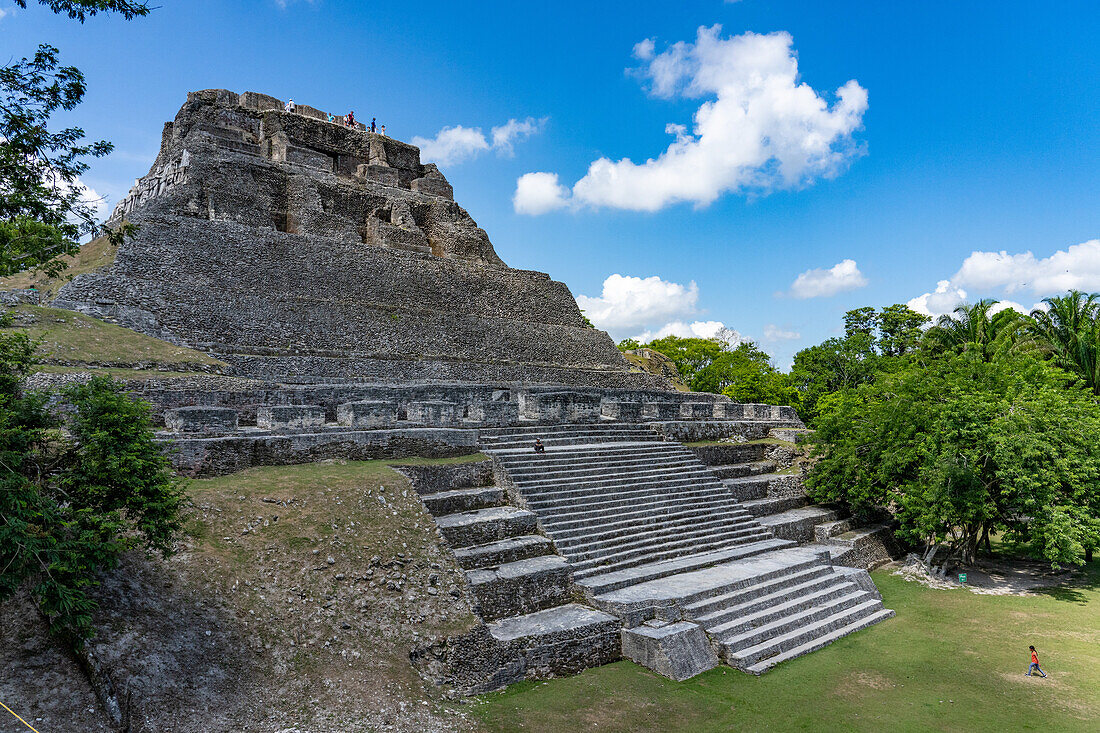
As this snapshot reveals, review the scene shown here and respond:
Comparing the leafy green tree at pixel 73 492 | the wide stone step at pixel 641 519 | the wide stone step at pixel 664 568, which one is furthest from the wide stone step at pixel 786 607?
the leafy green tree at pixel 73 492

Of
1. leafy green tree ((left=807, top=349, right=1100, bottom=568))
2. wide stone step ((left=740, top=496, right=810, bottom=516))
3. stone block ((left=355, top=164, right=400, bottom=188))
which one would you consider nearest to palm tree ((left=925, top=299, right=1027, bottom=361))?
leafy green tree ((left=807, top=349, right=1100, bottom=568))

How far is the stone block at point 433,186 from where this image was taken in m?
29.8

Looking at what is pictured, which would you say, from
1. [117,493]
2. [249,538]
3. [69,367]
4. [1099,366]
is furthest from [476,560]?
[1099,366]

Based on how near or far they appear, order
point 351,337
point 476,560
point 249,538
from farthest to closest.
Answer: point 351,337 < point 476,560 < point 249,538

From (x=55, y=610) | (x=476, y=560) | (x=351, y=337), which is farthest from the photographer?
(x=351, y=337)

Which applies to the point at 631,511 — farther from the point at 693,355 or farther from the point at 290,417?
the point at 693,355

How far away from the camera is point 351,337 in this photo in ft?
61.3

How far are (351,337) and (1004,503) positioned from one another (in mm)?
16618

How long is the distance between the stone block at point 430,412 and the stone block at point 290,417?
172 cm

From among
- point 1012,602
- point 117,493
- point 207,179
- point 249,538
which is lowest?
point 1012,602

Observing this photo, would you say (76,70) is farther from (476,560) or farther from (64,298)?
(64,298)

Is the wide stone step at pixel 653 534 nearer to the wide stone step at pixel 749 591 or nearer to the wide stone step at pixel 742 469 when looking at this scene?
the wide stone step at pixel 749 591

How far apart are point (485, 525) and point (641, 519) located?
3.15m

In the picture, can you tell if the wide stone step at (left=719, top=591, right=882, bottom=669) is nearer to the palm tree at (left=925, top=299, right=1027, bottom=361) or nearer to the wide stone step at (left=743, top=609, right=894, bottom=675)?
the wide stone step at (left=743, top=609, right=894, bottom=675)
